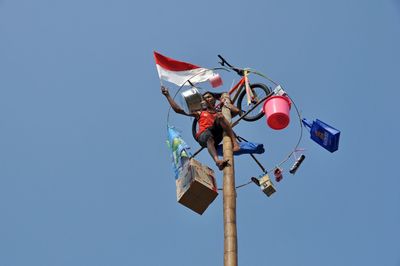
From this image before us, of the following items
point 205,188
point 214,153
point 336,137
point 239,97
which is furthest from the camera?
point 239,97

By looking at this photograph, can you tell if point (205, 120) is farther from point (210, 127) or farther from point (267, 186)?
point (267, 186)

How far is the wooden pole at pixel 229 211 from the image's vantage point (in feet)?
20.8

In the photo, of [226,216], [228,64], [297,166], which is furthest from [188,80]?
[226,216]

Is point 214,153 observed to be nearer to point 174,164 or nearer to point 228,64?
point 174,164

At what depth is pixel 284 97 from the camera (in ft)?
29.0

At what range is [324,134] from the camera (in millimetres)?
9555

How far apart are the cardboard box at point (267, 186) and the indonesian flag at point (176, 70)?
2.48 meters

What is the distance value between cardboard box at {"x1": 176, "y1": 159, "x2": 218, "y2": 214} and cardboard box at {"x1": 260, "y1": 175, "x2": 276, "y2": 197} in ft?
3.71

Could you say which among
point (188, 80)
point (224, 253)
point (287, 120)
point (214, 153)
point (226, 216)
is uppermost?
point (188, 80)

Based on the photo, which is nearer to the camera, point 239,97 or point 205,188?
point 205,188

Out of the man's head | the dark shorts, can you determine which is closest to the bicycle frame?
the man's head

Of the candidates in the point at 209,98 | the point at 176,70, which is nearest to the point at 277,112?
the point at 209,98

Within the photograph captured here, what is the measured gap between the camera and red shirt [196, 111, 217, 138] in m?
8.44

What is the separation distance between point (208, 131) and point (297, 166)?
198 centimetres
